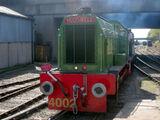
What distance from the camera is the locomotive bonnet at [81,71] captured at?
6945mm

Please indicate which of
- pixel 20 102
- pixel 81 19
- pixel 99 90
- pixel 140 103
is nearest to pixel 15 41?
pixel 20 102

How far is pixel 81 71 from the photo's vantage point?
25.0ft

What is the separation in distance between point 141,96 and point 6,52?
1258cm

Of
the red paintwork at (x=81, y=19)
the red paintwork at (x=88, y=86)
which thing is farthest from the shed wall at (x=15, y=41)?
the red paintwork at (x=88, y=86)

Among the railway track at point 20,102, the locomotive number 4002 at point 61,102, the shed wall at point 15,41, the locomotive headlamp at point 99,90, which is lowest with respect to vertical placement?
the railway track at point 20,102

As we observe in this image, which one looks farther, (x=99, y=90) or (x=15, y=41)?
(x=15, y=41)

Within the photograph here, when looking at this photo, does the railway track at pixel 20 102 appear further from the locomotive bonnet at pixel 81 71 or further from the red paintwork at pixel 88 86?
the red paintwork at pixel 88 86

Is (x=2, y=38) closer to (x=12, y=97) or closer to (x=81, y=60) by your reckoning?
(x=12, y=97)

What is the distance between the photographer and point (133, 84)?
1274 centimetres

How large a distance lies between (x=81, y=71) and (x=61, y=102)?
3.87 feet

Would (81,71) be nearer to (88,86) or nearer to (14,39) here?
(88,86)

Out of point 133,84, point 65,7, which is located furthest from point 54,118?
point 65,7

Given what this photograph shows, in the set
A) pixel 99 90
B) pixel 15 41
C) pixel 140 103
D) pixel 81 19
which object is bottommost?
pixel 140 103

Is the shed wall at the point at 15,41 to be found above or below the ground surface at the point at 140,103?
above
